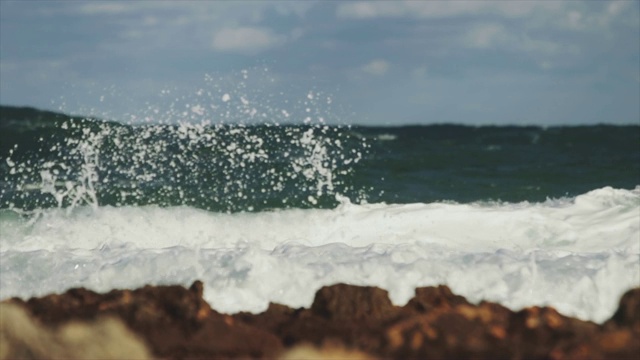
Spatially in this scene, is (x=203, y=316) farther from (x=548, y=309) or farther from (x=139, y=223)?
(x=139, y=223)

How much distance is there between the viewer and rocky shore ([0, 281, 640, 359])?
2.57 meters

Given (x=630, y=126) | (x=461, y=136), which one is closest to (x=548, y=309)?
(x=461, y=136)

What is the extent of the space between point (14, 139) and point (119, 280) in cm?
2093

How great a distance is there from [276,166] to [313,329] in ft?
48.7

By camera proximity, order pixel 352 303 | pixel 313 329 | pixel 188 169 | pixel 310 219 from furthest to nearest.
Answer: pixel 188 169 < pixel 310 219 < pixel 352 303 < pixel 313 329

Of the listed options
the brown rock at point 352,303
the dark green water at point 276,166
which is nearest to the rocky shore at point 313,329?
the brown rock at point 352,303

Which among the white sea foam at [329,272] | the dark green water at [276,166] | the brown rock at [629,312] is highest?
the dark green water at [276,166]

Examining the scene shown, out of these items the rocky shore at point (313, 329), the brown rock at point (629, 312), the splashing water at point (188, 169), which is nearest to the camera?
the rocky shore at point (313, 329)

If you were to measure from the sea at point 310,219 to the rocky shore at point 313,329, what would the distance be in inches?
32.4

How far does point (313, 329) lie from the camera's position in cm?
274

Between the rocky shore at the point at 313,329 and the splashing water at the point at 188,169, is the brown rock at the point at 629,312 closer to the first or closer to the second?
the rocky shore at the point at 313,329

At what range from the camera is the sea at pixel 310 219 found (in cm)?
380

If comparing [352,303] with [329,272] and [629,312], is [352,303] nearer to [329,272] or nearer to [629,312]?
[629,312]

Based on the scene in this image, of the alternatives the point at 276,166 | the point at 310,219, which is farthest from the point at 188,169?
the point at 310,219
